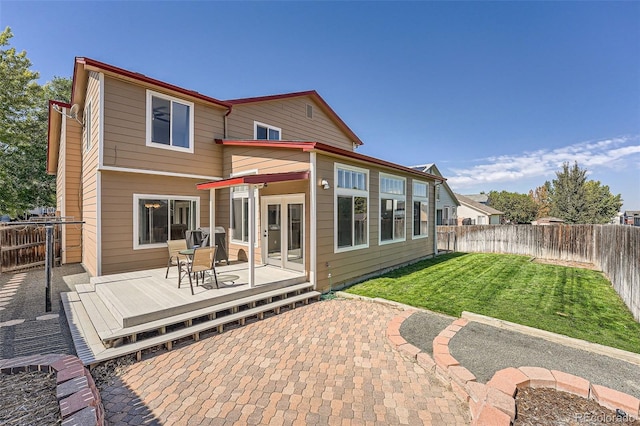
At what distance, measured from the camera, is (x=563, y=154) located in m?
30.6

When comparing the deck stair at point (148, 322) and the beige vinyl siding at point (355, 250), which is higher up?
the beige vinyl siding at point (355, 250)

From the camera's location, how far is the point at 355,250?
7773 mm

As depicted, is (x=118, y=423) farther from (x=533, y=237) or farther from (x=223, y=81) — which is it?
(x=533, y=237)

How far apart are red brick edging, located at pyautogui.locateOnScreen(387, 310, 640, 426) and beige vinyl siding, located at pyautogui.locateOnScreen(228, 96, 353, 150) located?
356 inches

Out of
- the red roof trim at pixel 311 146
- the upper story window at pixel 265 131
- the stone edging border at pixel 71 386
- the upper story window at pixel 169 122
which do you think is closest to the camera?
the stone edging border at pixel 71 386

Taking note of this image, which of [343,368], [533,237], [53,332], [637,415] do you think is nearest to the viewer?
[637,415]

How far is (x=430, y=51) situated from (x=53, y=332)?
14.7m

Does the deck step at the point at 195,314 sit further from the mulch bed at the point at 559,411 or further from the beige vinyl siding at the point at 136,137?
the beige vinyl siding at the point at 136,137

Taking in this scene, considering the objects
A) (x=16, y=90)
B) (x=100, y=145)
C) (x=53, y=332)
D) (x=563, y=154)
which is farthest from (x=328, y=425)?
(x=563, y=154)

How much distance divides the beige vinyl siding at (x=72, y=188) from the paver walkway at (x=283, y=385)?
973 centimetres

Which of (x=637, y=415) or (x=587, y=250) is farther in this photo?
(x=587, y=250)

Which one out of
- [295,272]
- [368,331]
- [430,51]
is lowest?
[368,331]

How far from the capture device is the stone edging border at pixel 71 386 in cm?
228

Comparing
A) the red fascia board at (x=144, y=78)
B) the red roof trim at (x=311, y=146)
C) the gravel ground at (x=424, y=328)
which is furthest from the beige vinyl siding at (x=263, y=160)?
the gravel ground at (x=424, y=328)
